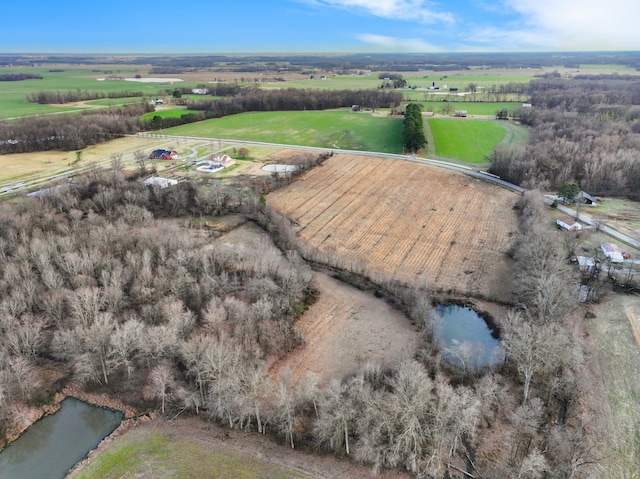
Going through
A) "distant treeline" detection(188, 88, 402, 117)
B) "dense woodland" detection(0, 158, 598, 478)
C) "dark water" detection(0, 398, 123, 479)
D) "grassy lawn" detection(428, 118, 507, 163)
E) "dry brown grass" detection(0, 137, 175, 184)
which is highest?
"distant treeline" detection(188, 88, 402, 117)

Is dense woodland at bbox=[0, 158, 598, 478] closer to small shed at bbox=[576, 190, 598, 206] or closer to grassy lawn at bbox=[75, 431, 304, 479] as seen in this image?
grassy lawn at bbox=[75, 431, 304, 479]

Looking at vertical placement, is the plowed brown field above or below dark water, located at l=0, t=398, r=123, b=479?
above

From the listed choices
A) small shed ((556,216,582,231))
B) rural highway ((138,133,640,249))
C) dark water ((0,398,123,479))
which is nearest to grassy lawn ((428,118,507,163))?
rural highway ((138,133,640,249))

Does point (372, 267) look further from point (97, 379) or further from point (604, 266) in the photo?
point (97, 379)

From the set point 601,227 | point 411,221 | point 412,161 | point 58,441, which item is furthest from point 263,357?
point 412,161

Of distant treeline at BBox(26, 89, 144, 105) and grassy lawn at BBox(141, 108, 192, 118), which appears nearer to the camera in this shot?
grassy lawn at BBox(141, 108, 192, 118)

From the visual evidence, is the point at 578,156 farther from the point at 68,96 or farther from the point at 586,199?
the point at 68,96

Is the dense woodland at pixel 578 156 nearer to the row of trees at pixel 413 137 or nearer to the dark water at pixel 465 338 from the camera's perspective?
the row of trees at pixel 413 137

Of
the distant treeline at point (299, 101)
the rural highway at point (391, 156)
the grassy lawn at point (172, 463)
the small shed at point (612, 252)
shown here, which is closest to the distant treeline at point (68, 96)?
the distant treeline at point (299, 101)
